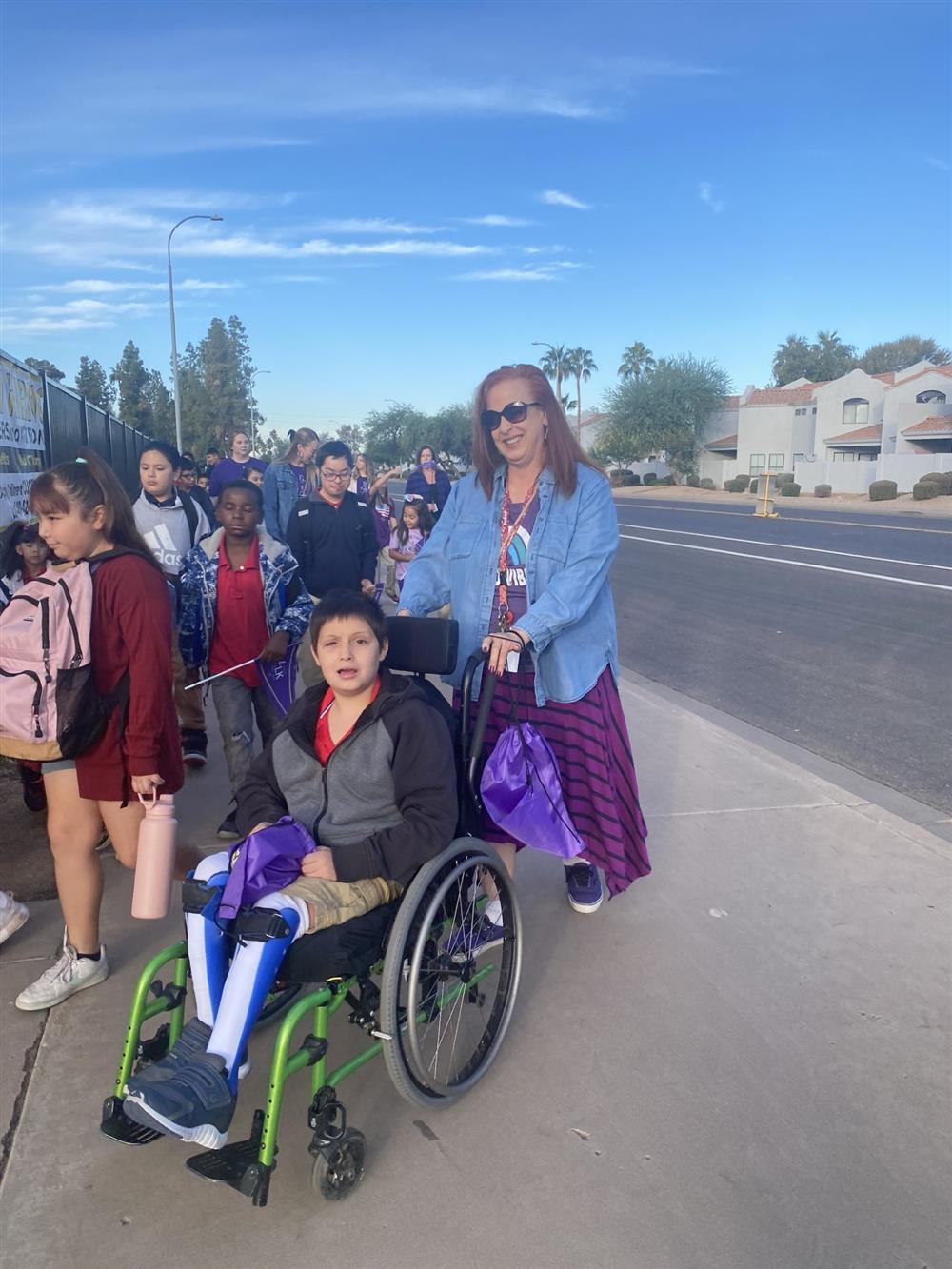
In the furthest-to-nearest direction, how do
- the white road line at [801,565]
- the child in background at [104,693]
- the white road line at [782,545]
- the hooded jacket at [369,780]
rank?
the white road line at [782,545], the white road line at [801,565], the child in background at [104,693], the hooded jacket at [369,780]

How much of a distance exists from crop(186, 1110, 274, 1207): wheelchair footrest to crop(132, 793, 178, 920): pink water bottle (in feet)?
3.08

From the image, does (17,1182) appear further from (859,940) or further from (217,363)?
(217,363)

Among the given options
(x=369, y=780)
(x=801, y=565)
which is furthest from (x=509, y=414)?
(x=801, y=565)

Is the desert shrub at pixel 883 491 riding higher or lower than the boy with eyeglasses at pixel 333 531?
lower


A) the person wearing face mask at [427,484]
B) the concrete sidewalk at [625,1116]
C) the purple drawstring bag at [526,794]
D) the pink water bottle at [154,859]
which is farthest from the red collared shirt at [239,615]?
the person wearing face mask at [427,484]

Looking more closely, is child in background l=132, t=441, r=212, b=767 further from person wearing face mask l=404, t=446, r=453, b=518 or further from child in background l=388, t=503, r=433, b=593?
person wearing face mask l=404, t=446, r=453, b=518

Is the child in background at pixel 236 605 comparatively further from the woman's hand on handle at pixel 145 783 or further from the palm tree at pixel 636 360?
the palm tree at pixel 636 360

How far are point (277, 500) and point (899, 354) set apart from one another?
93.0 metres

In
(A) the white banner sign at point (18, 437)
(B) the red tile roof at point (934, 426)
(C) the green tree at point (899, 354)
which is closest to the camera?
(A) the white banner sign at point (18, 437)

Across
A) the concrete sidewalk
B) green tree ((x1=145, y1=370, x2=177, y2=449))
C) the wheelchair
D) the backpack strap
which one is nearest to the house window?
green tree ((x1=145, y1=370, x2=177, y2=449))

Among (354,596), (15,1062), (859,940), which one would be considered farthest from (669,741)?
(15,1062)

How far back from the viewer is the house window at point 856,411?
60062 mm

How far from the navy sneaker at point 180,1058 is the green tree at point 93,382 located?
57990 mm

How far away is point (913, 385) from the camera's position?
5491 cm
